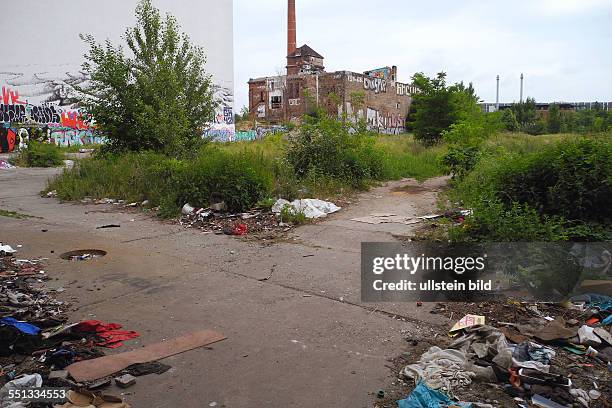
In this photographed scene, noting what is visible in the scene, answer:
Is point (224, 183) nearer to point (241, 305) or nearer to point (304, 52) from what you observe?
point (241, 305)

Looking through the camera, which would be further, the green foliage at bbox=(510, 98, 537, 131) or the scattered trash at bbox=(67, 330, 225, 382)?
the green foliage at bbox=(510, 98, 537, 131)

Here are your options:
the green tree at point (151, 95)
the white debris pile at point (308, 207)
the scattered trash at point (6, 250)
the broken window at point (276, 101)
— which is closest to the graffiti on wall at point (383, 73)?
the broken window at point (276, 101)

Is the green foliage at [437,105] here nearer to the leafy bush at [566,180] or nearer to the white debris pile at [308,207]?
Answer: the white debris pile at [308,207]

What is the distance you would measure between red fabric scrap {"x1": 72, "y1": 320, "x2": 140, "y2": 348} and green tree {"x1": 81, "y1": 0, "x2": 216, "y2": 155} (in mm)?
9145

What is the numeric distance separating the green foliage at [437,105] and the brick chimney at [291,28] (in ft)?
98.0

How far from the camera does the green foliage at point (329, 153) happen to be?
41.1ft

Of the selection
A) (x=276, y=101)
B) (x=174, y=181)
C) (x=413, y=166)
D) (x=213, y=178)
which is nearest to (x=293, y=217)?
(x=213, y=178)

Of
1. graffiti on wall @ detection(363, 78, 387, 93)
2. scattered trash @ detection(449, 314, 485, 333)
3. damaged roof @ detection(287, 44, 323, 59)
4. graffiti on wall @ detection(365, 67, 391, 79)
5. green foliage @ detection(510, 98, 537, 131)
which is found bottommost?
scattered trash @ detection(449, 314, 485, 333)

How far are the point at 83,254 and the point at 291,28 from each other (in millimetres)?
48289

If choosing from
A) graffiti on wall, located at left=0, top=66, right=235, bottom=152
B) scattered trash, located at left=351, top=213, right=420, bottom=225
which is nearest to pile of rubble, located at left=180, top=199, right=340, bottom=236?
scattered trash, located at left=351, top=213, right=420, bottom=225

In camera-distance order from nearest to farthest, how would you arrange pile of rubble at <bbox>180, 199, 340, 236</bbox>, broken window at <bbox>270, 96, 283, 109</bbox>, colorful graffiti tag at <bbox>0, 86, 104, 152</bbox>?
pile of rubble at <bbox>180, 199, 340, 236</bbox>, colorful graffiti tag at <bbox>0, 86, 104, 152</bbox>, broken window at <bbox>270, 96, 283, 109</bbox>

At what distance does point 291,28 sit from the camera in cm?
5091

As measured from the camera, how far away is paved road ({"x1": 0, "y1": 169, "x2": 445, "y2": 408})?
10.4 ft

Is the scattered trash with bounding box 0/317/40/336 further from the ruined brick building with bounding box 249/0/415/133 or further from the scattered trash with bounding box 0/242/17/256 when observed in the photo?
the ruined brick building with bounding box 249/0/415/133
